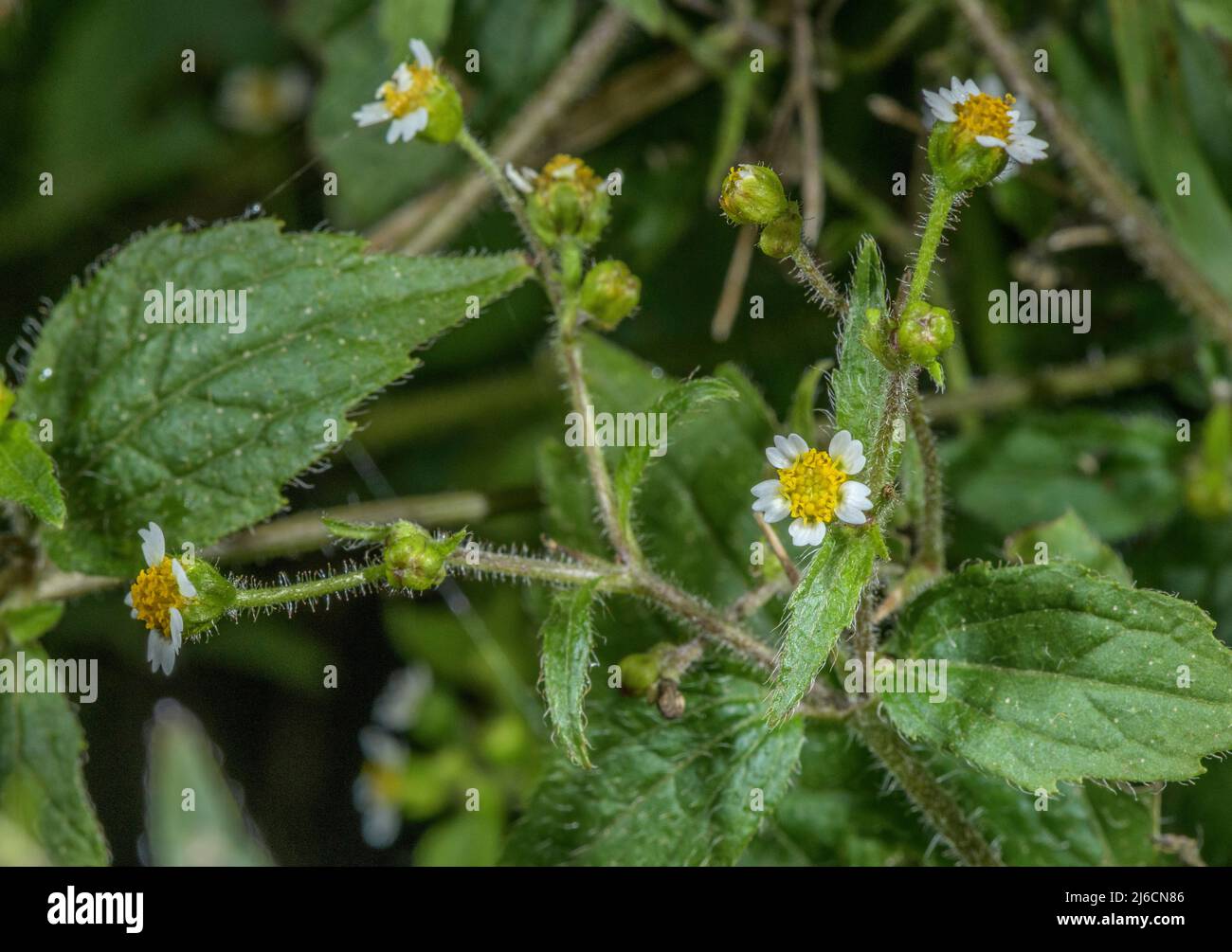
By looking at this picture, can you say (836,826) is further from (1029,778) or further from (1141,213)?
(1141,213)

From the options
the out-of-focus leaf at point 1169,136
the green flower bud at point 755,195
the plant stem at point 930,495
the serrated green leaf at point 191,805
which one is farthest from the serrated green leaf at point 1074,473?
the serrated green leaf at point 191,805

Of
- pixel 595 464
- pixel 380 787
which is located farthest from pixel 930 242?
pixel 380 787

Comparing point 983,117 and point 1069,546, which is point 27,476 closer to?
point 983,117

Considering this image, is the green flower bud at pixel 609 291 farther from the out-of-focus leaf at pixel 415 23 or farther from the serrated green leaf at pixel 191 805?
the serrated green leaf at pixel 191 805

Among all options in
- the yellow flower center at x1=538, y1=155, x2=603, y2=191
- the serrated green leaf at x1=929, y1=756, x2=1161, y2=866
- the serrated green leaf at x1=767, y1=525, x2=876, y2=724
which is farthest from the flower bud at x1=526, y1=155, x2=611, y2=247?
the serrated green leaf at x1=929, y1=756, x2=1161, y2=866

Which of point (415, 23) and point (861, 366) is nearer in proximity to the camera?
point (861, 366)

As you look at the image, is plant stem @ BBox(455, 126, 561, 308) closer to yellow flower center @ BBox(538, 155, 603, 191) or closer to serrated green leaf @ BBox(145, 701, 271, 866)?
yellow flower center @ BBox(538, 155, 603, 191)
